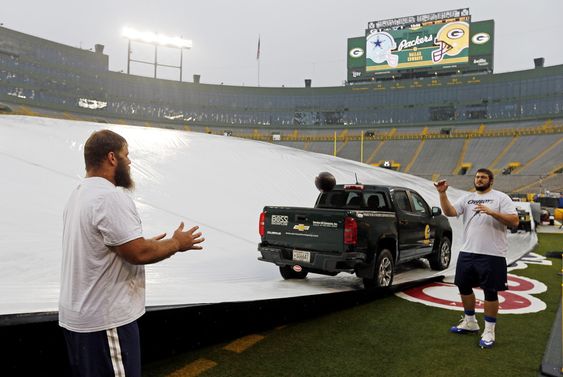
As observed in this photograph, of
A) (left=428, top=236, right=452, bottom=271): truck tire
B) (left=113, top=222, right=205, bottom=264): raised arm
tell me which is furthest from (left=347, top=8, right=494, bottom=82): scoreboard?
(left=113, top=222, right=205, bottom=264): raised arm

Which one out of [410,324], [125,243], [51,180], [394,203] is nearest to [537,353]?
[410,324]

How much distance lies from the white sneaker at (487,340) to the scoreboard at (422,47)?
54987 mm

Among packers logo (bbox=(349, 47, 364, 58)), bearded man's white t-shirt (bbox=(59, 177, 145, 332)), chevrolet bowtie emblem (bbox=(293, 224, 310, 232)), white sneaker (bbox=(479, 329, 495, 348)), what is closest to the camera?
bearded man's white t-shirt (bbox=(59, 177, 145, 332))

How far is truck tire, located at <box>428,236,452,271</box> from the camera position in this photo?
791 centimetres

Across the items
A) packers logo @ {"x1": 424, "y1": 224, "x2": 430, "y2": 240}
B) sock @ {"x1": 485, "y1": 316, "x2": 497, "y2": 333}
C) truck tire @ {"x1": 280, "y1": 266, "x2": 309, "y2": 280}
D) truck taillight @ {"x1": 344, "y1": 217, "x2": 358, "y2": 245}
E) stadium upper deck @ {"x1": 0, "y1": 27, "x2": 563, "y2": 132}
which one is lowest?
sock @ {"x1": 485, "y1": 316, "x2": 497, "y2": 333}

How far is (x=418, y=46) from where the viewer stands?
53.6 m

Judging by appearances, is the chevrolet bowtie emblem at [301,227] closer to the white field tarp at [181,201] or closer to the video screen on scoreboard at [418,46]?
the white field tarp at [181,201]

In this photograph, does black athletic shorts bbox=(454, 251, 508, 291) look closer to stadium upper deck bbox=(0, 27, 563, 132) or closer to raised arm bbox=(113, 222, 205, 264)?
raised arm bbox=(113, 222, 205, 264)

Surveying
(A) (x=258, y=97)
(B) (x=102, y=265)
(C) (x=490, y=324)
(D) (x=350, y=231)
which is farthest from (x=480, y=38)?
(B) (x=102, y=265)

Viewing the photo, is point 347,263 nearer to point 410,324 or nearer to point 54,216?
point 410,324

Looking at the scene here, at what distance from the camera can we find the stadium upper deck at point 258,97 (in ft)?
164

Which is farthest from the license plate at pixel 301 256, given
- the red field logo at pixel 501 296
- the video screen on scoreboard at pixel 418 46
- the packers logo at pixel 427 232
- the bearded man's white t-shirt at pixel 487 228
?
the video screen on scoreboard at pixel 418 46

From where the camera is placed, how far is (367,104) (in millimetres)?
60094

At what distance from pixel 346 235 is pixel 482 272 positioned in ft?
5.54
